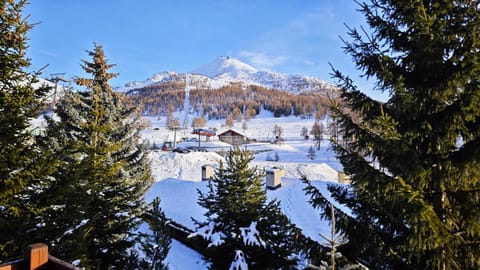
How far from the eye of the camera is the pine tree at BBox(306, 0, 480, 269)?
344cm

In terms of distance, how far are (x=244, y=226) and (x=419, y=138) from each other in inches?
166

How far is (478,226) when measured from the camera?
11.4 feet

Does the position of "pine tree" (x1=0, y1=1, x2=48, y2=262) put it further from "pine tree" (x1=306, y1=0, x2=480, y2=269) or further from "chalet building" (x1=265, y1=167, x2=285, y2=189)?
"chalet building" (x1=265, y1=167, x2=285, y2=189)

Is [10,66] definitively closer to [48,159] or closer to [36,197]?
[48,159]

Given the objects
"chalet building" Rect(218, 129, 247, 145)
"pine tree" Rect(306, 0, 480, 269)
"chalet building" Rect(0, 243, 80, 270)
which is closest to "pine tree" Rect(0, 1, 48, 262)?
"chalet building" Rect(0, 243, 80, 270)

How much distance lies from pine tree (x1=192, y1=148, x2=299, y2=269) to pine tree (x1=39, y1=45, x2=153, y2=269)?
2172mm

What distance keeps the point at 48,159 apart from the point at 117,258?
11.1 feet

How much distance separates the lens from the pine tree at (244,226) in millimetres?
6570

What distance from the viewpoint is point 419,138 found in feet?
13.1

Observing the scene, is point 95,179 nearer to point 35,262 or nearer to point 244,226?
point 244,226

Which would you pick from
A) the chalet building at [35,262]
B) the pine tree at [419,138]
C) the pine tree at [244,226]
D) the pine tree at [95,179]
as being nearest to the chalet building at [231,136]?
the pine tree at [95,179]

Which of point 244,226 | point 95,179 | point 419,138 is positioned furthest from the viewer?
point 244,226

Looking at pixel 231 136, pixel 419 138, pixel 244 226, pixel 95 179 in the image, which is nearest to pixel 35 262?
pixel 419 138

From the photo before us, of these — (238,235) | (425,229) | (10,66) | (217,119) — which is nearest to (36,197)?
(10,66)
